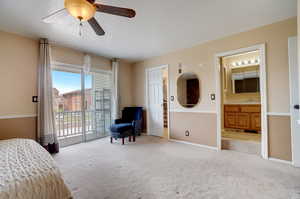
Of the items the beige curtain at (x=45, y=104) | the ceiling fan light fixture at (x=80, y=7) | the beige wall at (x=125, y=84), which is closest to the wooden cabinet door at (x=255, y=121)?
the beige wall at (x=125, y=84)

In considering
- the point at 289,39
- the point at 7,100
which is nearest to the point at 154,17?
the point at 289,39

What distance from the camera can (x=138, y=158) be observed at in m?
2.94

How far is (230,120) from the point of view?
4691mm

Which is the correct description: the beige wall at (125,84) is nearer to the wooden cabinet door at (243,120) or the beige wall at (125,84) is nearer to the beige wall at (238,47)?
the beige wall at (238,47)

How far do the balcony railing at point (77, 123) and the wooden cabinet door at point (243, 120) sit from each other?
3963 mm

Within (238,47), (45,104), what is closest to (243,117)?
(238,47)

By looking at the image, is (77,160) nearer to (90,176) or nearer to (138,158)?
(90,176)

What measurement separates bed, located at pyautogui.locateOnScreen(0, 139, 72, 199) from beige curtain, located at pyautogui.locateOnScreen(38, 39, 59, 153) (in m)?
1.96

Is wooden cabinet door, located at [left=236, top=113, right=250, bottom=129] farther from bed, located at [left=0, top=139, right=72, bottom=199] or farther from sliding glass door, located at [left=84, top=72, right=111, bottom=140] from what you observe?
bed, located at [left=0, top=139, right=72, bottom=199]

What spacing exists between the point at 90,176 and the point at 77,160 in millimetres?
774

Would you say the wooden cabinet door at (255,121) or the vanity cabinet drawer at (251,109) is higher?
the vanity cabinet drawer at (251,109)

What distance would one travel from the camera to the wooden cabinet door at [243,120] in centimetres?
436

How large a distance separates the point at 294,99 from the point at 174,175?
2.27 m

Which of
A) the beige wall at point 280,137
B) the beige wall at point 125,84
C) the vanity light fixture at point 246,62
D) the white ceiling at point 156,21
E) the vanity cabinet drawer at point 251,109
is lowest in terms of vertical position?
the beige wall at point 280,137
